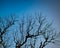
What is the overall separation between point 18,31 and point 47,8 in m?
0.89

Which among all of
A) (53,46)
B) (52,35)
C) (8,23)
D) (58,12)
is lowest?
(53,46)

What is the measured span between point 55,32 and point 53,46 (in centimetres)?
33

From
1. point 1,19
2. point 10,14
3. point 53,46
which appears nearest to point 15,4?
Result: point 10,14

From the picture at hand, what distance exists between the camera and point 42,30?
3.67m

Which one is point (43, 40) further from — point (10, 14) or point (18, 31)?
point (10, 14)

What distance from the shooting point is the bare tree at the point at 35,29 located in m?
3.58

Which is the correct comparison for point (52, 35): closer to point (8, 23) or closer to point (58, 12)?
point (58, 12)

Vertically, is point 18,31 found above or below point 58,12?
below

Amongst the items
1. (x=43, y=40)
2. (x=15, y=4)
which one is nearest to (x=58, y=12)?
(x=43, y=40)

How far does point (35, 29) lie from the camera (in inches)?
144

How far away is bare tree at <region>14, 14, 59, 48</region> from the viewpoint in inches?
141

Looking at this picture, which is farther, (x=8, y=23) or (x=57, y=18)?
(x=8, y=23)

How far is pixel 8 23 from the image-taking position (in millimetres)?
3701

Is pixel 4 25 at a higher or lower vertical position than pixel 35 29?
higher
